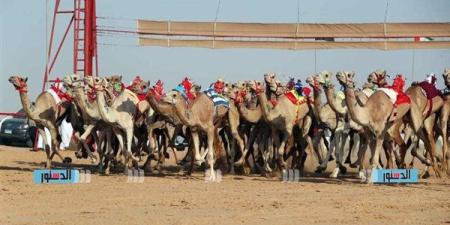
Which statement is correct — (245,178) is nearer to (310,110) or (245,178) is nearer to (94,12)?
(310,110)

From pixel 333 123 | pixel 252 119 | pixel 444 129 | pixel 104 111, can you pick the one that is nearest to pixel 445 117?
pixel 444 129

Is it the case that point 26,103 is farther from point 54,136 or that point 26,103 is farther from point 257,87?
point 257,87

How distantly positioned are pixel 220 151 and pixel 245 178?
1167 mm

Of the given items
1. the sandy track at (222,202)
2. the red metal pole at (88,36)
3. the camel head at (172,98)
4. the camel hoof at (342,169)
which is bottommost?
the sandy track at (222,202)

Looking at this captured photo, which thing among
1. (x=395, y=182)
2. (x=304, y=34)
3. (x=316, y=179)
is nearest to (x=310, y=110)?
(x=316, y=179)

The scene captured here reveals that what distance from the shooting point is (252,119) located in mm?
22062

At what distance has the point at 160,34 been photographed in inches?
1393

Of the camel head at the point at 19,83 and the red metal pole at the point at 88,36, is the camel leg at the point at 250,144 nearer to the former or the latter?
the camel head at the point at 19,83

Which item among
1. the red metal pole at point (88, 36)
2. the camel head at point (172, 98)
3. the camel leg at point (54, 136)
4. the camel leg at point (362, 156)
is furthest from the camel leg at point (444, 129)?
the red metal pole at point (88, 36)

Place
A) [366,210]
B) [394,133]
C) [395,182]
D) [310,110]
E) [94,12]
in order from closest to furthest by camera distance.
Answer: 1. [366,210]
2. [395,182]
3. [394,133]
4. [310,110]
5. [94,12]

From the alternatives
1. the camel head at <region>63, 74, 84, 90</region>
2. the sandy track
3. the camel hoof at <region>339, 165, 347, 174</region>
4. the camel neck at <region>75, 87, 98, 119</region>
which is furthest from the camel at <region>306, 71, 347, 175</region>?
the camel head at <region>63, 74, 84, 90</region>

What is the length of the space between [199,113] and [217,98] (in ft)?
4.01

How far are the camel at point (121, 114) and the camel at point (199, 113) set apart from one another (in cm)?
118

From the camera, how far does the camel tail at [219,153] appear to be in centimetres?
2191
